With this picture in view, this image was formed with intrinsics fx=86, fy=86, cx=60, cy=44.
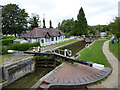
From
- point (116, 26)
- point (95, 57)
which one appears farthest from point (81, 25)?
point (95, 57)

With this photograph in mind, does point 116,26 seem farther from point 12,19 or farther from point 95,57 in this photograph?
point 12,19

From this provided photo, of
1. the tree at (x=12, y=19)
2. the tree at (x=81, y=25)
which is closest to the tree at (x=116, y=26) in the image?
the tree at (x=81, y=25)

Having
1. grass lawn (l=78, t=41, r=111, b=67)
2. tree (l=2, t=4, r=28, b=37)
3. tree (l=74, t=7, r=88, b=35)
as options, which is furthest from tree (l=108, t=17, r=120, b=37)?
tree (l=2, t=4, r=28, b=37)

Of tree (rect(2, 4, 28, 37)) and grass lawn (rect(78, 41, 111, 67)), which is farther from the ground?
tree (rect(2, 4, 28, 37))

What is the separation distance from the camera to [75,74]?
6223mm

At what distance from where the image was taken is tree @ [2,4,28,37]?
27.3m

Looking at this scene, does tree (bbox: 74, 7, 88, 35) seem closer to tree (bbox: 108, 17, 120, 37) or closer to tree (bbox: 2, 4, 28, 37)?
tree (bbox: 108, 17, 120, 37)

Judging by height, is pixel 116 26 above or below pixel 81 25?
below

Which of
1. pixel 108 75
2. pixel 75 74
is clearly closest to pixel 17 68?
pixel 75 74

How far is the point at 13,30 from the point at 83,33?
1268 inches

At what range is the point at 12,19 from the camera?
27797 millimetres

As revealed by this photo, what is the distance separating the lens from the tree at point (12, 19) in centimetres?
2733

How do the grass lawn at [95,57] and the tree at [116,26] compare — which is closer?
the grass lawn at [95,57]

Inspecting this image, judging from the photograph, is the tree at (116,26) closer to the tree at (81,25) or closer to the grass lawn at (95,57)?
the grass lawn at (95,57)
